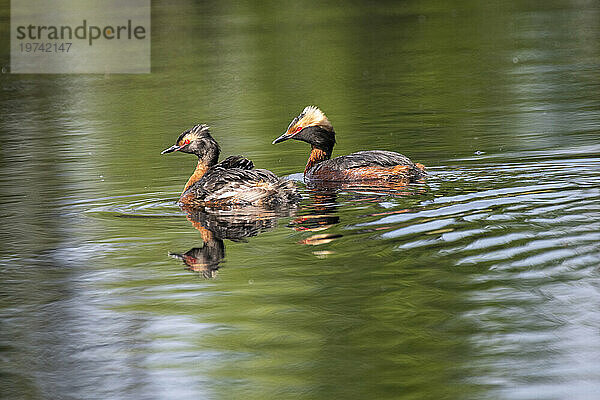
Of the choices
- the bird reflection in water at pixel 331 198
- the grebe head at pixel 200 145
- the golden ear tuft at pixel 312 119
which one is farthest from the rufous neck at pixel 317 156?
the grebe head at pixel 200 145

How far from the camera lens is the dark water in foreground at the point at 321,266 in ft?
20.4

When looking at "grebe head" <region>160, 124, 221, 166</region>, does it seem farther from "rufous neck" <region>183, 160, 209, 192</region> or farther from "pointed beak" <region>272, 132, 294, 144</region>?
"pointed beak" <region>272, 132, 294, 144</region>

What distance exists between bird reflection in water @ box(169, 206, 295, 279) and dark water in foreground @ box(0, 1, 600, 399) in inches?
1.7

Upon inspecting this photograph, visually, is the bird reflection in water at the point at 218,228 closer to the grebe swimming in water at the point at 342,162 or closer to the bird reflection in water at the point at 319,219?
the bird reflection in water at the point at 319,219

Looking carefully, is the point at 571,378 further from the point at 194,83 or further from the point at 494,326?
the point at 194,83

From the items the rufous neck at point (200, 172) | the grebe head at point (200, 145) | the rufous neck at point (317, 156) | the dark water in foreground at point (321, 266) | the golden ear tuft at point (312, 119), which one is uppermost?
the golden ear tuft at point (312, 119)

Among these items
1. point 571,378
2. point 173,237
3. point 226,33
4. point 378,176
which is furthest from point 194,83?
point 571,378

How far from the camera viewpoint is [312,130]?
46.5 feet

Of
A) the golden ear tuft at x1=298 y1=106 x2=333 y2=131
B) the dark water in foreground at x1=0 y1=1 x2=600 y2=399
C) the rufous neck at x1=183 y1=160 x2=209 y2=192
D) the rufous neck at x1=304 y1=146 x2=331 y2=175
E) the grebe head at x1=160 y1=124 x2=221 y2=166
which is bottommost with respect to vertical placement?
the dark water in foreground at x1=0 y1=1 x2=600 y2=399

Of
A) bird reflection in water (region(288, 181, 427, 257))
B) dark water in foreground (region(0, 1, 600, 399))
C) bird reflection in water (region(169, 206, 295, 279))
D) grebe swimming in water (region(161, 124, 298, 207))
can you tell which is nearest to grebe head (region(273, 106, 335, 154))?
dark water in foreground (region(0, 1, 600, 399))

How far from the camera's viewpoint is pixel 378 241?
9086 millimetres

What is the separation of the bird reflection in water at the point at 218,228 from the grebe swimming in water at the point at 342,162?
1567mm

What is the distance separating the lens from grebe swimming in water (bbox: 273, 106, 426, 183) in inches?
478

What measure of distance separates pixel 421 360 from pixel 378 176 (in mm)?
6040
